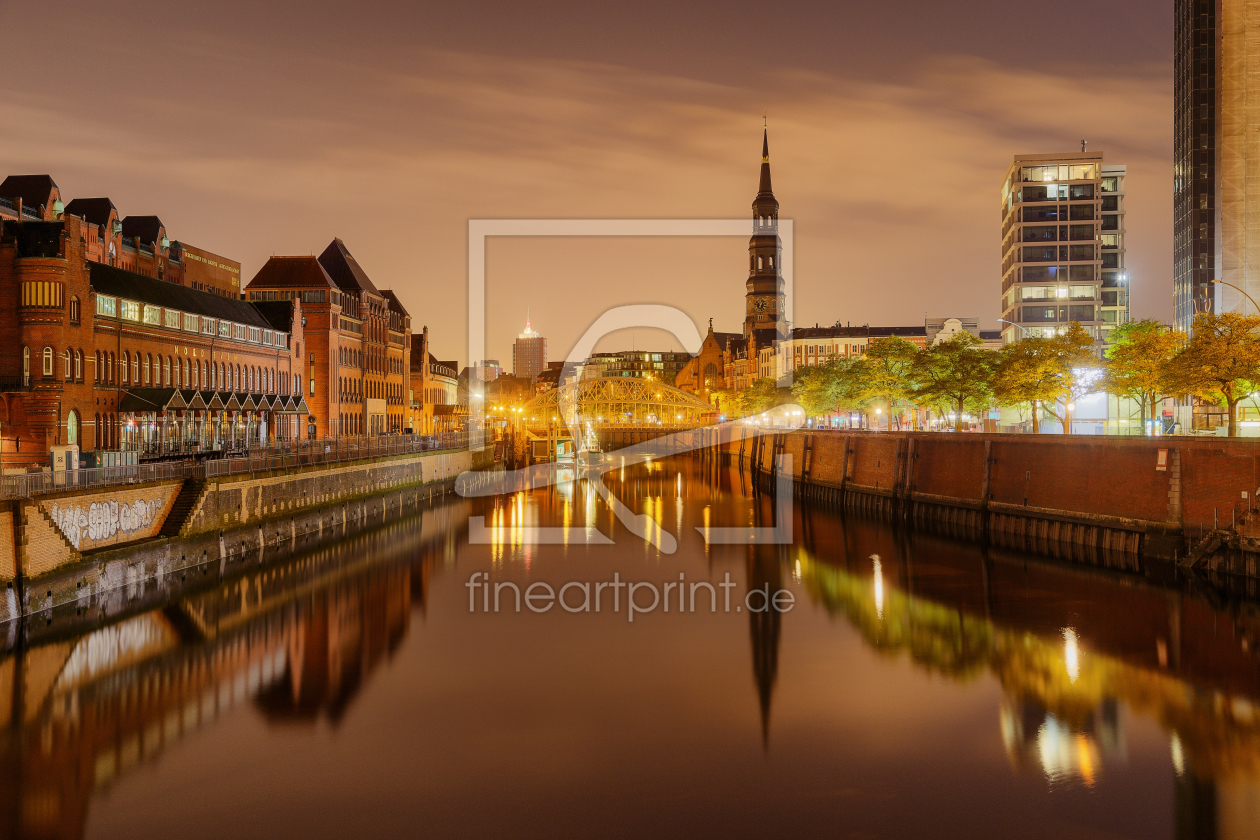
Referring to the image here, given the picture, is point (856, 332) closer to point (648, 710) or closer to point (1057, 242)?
point (1057, 242)

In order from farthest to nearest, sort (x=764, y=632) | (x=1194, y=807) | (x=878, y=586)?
1. (x=878, y=586)
2. (x=764, y=632)
3. (x=1194, y=807)

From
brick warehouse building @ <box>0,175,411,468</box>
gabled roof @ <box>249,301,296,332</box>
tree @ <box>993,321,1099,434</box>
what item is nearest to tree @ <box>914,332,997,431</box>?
tree @ <box>993,321,1099,434</box>

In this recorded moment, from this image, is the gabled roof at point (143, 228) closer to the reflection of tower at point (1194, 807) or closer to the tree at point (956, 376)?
the tree at point (956, 376)

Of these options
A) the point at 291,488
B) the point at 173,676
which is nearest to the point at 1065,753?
the point at 173,676

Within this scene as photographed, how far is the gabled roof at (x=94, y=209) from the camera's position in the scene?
79625 millimetres

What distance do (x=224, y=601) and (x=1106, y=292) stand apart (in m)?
100

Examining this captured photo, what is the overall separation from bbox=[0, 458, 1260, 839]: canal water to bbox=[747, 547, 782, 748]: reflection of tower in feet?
0.42

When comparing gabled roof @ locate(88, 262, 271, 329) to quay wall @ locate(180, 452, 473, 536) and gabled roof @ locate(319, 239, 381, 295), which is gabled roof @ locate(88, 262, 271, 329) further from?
gabled roof @ locate(319, 239, 381, 295)

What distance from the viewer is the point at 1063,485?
4722cm

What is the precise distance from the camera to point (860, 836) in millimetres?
18312

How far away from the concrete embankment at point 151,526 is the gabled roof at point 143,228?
43.9 metres

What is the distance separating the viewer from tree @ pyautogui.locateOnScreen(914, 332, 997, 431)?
72.1m

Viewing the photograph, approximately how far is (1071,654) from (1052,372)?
3392 centimetres

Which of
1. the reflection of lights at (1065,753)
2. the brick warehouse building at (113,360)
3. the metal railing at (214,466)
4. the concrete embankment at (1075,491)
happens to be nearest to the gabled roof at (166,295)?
the brick warehouse building at (113,360)
